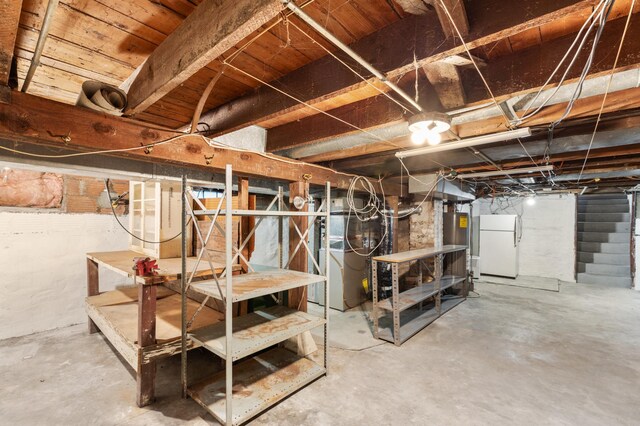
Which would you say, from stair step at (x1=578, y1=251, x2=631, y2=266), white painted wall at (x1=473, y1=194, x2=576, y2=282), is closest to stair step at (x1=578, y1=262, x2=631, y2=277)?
stair step at (x1=578, y1=251, x2=631, y2=266)

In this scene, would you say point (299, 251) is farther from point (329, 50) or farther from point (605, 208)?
point (605, 208)

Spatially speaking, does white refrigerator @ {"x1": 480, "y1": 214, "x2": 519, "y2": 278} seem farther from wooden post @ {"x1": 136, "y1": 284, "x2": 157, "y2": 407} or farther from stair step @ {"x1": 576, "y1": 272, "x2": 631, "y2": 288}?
wooden post @ {"x1": 136, "y1": 284, "x2": 157, "y2": 407}

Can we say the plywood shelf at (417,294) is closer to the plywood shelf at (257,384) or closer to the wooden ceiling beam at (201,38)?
the plywood shelf at (257,384)

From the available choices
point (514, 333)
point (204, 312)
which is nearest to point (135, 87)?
point (204, 312)

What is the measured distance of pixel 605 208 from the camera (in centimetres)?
729

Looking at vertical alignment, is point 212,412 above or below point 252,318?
below

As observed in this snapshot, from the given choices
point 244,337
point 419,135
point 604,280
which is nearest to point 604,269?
point 604,280

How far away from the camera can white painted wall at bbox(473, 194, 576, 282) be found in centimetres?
648

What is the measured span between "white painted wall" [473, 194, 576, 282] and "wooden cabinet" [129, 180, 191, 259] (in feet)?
21.3

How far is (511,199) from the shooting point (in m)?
7.12

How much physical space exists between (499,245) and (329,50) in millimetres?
6681

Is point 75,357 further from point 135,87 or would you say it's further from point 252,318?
point 135,87

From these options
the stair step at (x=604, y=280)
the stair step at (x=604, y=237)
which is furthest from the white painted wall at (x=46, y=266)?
the stair step at (x=604, y=237)

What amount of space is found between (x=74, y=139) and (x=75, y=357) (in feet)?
7.85
